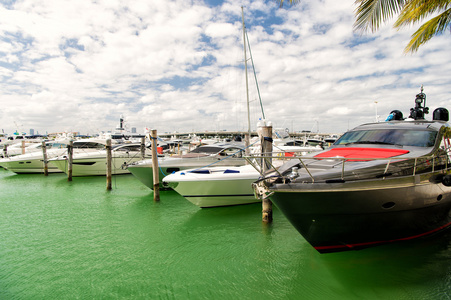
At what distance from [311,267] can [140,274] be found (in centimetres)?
337

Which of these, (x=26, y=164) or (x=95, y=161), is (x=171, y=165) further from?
(x=26, y=164)

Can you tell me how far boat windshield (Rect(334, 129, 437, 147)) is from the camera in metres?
5.39

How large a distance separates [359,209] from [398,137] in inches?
93.7

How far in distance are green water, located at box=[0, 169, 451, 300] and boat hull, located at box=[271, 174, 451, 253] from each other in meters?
0.62

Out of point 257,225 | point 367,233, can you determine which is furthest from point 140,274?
point 367,233

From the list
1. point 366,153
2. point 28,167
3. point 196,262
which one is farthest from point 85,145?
point 366,153

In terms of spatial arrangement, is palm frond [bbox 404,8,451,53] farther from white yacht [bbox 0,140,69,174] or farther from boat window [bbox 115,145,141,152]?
white yacht [bbox 0,140,69,174]

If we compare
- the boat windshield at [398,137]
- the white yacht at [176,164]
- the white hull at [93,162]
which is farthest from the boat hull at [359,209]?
the white hull at [93,162]

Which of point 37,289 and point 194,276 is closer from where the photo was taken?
point 37,289

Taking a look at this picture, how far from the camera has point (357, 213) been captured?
14.3 ft

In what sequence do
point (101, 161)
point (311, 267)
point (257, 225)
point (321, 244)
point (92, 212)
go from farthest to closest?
point (101, 161)
point (92, 212)
point (257, 225)
point (311, 267)
point (321, 244)

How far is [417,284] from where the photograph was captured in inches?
172

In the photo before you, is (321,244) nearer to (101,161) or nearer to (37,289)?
(37,289)

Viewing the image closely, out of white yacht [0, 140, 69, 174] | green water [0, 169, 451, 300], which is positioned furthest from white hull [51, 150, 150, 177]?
green water [0, 169, 451, 300]
